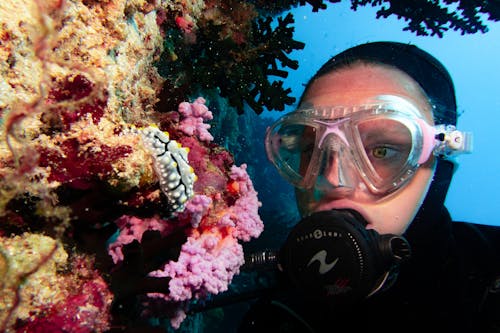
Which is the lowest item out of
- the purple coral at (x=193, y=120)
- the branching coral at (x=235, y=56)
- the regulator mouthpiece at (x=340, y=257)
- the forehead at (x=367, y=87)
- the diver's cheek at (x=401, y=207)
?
the regulator mouthpiece at (x=340, y=257)

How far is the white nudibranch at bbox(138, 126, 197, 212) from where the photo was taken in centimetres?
193

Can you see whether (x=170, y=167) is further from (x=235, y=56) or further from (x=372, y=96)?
(x=235, y=56)

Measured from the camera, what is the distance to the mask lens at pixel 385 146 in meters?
2.92

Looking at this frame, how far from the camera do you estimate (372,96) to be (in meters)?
3.02

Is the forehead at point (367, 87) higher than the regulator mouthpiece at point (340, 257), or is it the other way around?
the forehead at point (367, 87)

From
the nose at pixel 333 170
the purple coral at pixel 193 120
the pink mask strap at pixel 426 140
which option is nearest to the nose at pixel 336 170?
the nose at pixel 333 170

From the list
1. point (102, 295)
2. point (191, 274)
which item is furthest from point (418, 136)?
point (102, 295)

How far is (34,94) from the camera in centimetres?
166

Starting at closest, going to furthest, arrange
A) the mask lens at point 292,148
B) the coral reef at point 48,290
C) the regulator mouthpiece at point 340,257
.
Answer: the coral reef at point 48,290
the regulator mouthpiece at point 340,257
the mask lens at point 292,148

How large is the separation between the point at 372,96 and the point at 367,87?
13cm

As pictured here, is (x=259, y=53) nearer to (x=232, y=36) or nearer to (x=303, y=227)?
(x=232, y=36)

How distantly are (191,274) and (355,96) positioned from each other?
2.25 metres

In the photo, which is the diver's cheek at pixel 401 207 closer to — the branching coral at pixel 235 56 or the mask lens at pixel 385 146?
the mask lens at pixel 385 146

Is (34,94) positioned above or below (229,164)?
above
